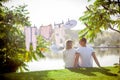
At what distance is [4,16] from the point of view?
10.3m

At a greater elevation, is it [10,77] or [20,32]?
[20,32]

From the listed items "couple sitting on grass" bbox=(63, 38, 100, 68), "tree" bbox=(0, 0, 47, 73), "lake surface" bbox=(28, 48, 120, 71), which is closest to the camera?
"couple sitting on grass" bbox=(63, 38, 100, 68)

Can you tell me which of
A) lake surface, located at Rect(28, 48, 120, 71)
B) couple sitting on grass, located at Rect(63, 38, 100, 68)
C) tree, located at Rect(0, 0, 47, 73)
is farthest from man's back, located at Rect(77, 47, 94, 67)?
lake surface, located at Rect(28, 48, 120, 71)

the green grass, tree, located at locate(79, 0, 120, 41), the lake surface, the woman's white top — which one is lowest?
the lake surface

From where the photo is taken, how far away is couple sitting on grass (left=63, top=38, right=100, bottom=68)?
25.6ft

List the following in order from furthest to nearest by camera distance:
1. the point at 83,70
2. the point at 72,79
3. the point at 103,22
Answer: the point at 103,22 < the point at 83,70 < the point at 72,79

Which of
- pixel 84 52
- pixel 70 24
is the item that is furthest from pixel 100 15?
pixel 70 24

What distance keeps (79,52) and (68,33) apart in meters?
80.6

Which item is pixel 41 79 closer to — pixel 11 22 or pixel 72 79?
pixel 72 79

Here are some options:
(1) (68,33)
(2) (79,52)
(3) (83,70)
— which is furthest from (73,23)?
(1) (68,33)

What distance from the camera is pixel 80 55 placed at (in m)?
7.94

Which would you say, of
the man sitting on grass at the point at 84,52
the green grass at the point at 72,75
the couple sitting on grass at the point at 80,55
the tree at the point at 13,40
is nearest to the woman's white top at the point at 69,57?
the couple sitting on grass at the point at 80,55

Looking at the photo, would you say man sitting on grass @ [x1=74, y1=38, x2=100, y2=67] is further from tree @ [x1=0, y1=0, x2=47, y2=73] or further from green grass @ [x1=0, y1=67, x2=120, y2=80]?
tree @ [x1=0, y1=0, x2=47, y2=73]

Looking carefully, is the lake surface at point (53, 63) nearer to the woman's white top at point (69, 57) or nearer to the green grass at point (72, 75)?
the woman's white top at point (69, 57)
